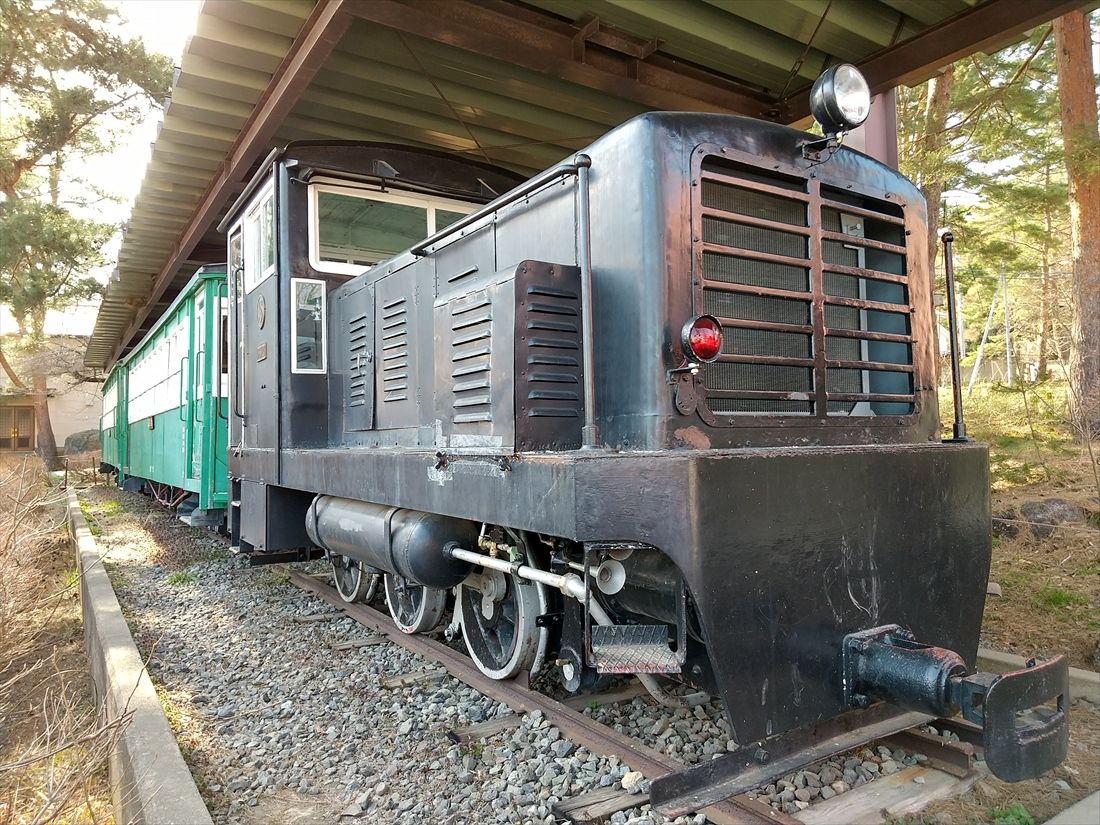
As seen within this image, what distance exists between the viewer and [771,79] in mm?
5719

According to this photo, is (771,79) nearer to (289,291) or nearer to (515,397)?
(289,291)

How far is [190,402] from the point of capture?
8.17m

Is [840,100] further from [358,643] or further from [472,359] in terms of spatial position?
[358,643]

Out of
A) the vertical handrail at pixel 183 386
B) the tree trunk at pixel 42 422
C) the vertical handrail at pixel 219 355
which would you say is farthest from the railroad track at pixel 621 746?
the tree trunk at pixel 42 422

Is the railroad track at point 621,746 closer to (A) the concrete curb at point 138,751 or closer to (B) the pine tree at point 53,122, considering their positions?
(A) the concrete curb at point 138,751

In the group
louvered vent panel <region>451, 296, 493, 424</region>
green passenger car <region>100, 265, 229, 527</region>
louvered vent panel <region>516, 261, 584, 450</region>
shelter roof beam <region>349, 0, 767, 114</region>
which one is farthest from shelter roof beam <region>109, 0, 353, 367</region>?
louvered vent panel <region>516, 261, 584, 450</region>

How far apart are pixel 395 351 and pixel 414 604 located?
154cm

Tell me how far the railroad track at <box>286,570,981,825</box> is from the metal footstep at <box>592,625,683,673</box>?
0.45 metres

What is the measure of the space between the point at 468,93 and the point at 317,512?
3.58 m

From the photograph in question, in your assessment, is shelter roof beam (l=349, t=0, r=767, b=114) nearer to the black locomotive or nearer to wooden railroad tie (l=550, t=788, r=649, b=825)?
the black locomotive

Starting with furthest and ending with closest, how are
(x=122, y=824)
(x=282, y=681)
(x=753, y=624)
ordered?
(x=282, y=681), (x=122, y=824), (x=753, y=624)

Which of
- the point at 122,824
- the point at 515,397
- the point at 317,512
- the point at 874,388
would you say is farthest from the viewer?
the point at 317,512

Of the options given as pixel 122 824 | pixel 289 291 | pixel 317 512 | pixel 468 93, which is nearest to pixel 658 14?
pixel 468 93

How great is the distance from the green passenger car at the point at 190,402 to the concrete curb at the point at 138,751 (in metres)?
3.52
